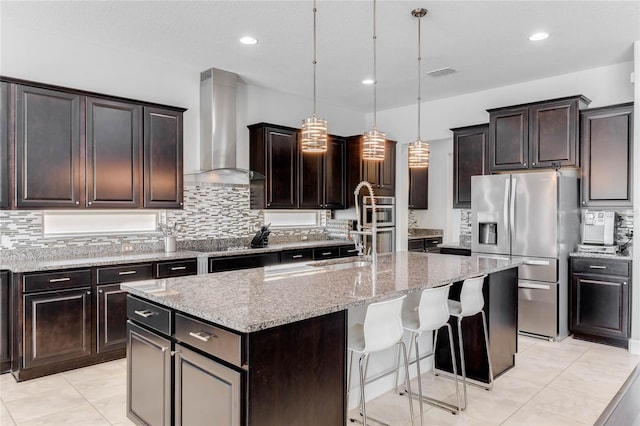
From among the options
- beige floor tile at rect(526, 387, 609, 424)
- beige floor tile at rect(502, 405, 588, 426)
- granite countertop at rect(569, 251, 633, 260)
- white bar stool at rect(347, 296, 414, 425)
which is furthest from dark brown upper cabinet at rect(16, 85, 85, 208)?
granite countertop at rect(569, 251, 633, 260)

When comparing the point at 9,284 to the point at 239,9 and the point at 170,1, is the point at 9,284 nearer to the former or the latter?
the point at 170,1

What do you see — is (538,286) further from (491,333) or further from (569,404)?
(569,404)

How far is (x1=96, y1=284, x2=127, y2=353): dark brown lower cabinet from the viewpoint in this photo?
149 inches

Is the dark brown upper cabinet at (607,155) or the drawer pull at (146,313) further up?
the dark brown upper cabinet at (607,155)

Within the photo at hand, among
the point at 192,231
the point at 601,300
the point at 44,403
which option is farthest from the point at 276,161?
the point at 601,300

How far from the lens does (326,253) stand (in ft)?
18.8

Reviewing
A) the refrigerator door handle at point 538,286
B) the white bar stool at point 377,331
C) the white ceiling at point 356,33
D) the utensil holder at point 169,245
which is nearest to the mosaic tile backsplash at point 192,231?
the utensil holder at point 169,245

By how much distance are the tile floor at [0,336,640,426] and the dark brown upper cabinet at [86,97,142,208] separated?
61.4 inches

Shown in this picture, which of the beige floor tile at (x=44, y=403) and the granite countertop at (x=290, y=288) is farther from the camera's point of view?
the beige floor tile at (x=44, y=403)

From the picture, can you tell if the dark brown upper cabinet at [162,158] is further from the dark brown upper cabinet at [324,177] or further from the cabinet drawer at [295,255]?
the dark brown upper cabinet at [324,177]

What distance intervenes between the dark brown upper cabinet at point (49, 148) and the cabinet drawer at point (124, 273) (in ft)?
2.20

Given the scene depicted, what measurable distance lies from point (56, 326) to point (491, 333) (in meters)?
3.60

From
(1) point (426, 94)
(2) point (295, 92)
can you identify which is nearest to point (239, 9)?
(2) point (295, 92)

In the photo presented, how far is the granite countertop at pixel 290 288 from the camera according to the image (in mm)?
1880
